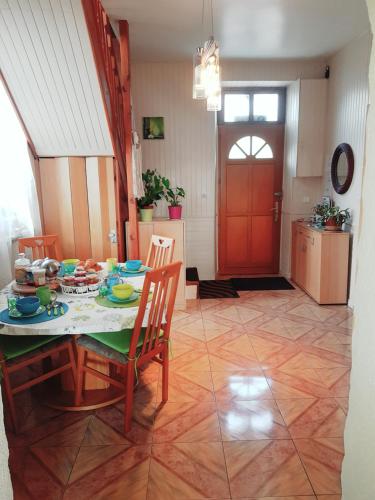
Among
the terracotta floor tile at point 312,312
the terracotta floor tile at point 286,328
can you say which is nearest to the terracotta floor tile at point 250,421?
the terracotta floor tile at point 286,328

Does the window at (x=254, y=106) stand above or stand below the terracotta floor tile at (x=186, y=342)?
above

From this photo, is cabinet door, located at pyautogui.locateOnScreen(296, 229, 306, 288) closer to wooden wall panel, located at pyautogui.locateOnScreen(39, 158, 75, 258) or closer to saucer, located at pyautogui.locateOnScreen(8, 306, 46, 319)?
wooden wall panel, located at pyautogui.locateOnScreen(39, 158, 75, 258)

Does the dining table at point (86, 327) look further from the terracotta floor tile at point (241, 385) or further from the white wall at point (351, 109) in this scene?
the white wall at point (351, 109)

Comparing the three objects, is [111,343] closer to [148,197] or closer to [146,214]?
[146,214]

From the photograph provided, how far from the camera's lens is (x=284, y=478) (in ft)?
6.01

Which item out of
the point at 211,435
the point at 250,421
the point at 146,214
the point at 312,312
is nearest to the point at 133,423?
the point at 211,435

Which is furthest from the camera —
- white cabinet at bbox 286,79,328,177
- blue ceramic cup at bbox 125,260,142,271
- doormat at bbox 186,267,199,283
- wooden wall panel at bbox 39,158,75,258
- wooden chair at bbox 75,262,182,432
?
white cabinet at bbox 286,79,328,177

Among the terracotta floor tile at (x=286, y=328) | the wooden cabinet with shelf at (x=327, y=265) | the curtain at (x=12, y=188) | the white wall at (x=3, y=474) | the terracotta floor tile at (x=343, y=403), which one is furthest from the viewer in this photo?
the wooden cabinet with shelf at (x=327, y=265)

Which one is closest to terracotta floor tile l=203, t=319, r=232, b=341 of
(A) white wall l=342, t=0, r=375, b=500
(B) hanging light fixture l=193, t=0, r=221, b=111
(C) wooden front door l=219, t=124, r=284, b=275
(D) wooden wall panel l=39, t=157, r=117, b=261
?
(D) wooden wall panel l=39, t=157, r=117, b=261

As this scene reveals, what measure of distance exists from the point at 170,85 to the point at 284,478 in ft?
14.2

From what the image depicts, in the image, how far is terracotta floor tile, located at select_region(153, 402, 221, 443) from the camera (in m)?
2.12

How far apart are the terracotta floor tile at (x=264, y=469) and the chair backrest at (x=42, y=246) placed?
2126mm

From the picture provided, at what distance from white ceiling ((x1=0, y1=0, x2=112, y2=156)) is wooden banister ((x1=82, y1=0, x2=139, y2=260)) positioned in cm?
10

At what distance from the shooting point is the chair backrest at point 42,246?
3.11 meters
